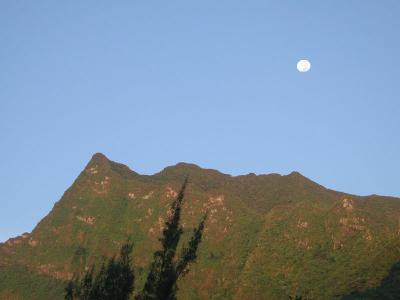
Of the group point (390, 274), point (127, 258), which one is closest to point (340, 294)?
point (390, 274)

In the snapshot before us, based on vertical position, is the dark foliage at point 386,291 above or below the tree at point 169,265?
above

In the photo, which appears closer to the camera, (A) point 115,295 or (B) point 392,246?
(A) point 115,295

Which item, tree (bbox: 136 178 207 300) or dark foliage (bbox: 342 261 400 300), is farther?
dark foliage (bbox: 342 261 400 300)

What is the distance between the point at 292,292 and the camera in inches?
7736

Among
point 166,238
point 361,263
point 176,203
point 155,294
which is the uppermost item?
point 361,263

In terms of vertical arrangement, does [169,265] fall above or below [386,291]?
below

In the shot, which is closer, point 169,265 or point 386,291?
point 169,265

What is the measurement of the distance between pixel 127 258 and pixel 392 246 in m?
163

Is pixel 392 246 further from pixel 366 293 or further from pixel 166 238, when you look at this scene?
pixel 166 238

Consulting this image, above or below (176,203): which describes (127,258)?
below

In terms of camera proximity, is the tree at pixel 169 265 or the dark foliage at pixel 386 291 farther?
the dark foliage at pixel 386 291

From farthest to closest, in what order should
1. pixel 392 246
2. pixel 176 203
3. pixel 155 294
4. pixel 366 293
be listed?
1. pixel 392 246
2. pixel 366 293
3. pixel 176 203
4. pixel 155 294

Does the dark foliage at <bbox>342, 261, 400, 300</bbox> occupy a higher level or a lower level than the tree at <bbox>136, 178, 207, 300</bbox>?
higher

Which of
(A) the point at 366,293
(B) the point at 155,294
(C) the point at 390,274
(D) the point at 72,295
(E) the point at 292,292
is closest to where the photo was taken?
(B) the point at 155,294
